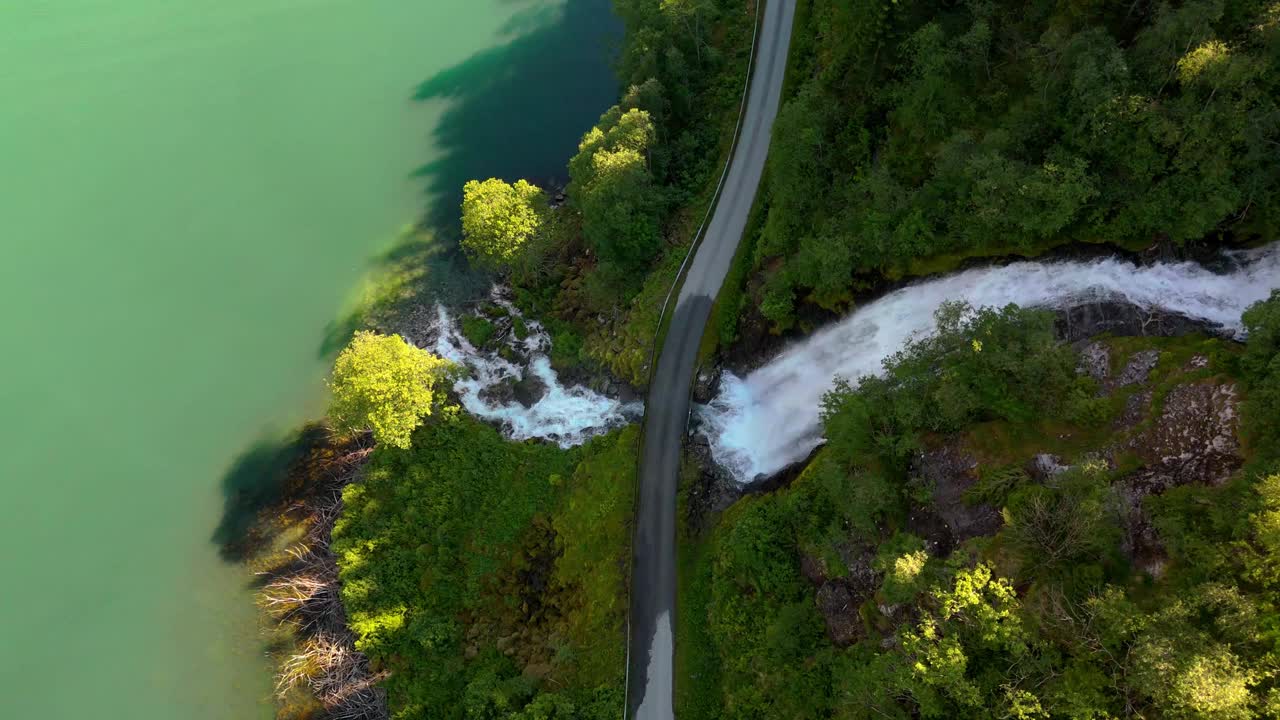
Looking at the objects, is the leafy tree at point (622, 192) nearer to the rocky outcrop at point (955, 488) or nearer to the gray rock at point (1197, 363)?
the rocky outcrop at point (955, 488)

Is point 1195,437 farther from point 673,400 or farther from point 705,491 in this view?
point 673,400

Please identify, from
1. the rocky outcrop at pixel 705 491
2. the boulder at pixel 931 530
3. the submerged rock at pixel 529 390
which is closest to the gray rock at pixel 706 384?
the rocky outcrop at pixel 705 491

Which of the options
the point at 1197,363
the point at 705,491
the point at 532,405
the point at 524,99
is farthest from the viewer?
the point at 524,99

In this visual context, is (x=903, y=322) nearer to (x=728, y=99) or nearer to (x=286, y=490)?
(x=728, y=99)

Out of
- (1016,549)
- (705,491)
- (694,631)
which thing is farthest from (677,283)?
(1016,549)

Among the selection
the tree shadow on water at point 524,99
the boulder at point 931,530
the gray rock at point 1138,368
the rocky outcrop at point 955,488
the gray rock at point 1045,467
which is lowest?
the boulder at point 931,530

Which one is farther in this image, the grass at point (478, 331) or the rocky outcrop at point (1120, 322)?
the grass at point (478, 331)

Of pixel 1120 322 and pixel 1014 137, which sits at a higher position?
pixel 1014 137
